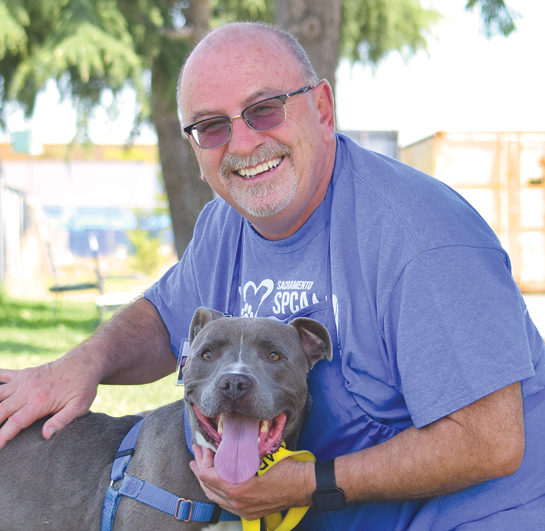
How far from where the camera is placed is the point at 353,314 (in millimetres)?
2760

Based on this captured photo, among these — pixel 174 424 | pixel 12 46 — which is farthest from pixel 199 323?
pixel 12 46

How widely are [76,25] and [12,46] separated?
1534 mm

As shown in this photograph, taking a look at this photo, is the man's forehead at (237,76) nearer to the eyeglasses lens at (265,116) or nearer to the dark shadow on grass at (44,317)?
the eyeglasses lens at (265,116)

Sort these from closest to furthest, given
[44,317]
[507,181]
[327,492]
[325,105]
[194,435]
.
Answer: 1. [327,492]
2. [194,435]
3. [325,105]
4. [44,317]
5. [507,181]

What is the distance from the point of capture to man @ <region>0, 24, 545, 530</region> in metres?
2.43

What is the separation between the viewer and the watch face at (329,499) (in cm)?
257

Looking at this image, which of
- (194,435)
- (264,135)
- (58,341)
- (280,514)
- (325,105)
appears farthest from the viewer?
(58,341)

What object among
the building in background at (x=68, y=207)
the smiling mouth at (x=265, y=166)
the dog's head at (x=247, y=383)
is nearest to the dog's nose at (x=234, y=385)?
the dog's head at (x=247, y=383)

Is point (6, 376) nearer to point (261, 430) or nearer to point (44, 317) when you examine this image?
point (261, 430)

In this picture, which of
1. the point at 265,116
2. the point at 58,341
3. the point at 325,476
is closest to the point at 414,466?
the point at 325,476

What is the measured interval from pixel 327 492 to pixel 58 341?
8.54 metres

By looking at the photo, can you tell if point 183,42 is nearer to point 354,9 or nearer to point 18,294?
point 354,9

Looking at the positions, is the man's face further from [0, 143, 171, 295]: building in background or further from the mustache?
[0, 143, 171, 295]: building in background

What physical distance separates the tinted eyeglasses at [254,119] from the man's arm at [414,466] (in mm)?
1325
